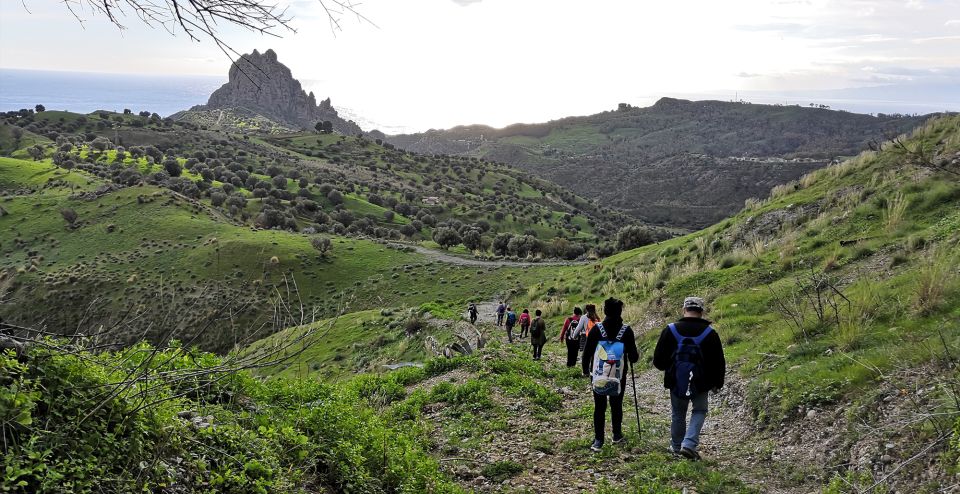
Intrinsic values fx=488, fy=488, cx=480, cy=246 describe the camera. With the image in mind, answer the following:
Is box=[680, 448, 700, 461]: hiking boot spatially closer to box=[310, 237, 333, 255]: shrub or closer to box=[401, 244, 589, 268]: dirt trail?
box=[401, 244, 589, 268]: dirt trail

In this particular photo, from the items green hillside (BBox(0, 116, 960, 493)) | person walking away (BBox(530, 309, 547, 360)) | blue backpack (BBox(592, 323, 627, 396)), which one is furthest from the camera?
person walking away (BBox(530, 309, 547, 360))

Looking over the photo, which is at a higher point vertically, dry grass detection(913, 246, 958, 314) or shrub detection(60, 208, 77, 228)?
shrub detection(60, 208, 77, 228)

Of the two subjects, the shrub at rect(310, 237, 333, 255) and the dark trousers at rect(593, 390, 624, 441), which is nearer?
the dark trousers at rect(593, 390, 624, 441)

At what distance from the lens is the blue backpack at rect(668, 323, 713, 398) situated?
6477 mm

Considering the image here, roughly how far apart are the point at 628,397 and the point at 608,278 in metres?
18.1

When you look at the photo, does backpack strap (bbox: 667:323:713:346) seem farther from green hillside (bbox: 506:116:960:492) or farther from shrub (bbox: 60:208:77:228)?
shrub (bbox: 60:208:77:228)

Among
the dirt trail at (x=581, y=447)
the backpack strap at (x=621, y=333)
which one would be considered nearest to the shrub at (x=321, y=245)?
the dirt trail at (x=581, y=447)

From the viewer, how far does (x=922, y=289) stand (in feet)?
26.1

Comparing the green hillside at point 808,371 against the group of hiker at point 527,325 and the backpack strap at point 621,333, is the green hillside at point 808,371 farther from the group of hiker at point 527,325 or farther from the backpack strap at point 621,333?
the backpack strap at point 621,333

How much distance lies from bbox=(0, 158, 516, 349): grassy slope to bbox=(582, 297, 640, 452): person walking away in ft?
120

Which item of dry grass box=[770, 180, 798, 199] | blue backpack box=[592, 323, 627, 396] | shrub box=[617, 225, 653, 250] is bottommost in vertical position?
shrub box=[617, 225, 653, 250]

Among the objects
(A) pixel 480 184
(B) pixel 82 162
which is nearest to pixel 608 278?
(B) pixel 82 162

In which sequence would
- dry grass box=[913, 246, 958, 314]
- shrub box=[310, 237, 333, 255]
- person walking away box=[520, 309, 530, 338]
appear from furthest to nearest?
shrub box=[310, 237, 333, 255]
person walking away box=[520, 309, 530, 338]
dry grass box=[913, 246, 958, 314]

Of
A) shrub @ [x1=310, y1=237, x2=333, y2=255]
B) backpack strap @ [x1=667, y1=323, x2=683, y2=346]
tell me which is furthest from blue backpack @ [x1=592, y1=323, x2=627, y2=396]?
shrub @ [x1=310, y1=237, x2=333, y2=255]
